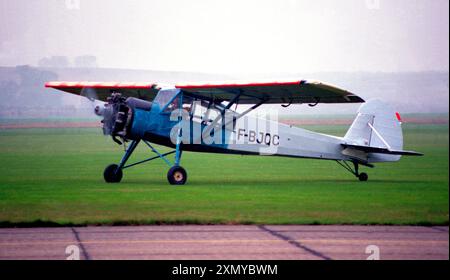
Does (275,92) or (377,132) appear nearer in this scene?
(275,92)

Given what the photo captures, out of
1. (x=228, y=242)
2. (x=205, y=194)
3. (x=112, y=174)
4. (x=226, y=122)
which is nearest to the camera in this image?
(x=228, y=242)

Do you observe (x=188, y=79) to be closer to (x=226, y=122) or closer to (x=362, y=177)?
(x=226, y=122)

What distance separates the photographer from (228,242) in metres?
8.34

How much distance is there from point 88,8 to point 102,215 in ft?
10.6

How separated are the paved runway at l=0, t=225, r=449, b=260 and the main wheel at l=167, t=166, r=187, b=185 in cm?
544

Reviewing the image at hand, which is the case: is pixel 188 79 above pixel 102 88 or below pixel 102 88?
above

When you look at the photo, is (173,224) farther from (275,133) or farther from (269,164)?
(269,164)

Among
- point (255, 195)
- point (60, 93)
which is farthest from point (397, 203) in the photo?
point (60, 93)

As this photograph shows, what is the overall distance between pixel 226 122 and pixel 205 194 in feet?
11.1

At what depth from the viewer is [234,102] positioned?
1616 centimetres

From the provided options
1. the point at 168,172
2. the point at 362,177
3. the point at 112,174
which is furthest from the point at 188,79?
the point at 362,177

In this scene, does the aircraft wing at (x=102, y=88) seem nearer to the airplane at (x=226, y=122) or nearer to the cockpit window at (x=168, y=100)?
the airplane at (x=226, y=122)

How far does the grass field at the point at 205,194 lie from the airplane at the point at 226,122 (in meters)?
0.69
